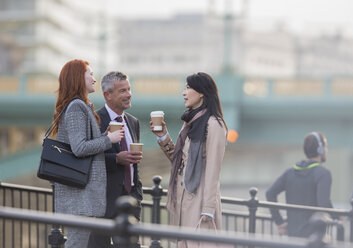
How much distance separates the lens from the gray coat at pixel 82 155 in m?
4.34

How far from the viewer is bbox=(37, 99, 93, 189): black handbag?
169 inches

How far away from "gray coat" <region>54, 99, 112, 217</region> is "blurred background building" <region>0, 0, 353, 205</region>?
15968mm

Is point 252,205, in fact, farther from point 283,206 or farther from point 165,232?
point 165,232

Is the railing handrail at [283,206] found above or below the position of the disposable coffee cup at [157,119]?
below

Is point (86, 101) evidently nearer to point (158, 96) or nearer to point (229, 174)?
point (158, 96)

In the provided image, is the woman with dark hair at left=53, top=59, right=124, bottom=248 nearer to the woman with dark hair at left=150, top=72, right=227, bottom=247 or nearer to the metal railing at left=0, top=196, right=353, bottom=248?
the woman with dark hair at left=150, top=72, right=227, bottom=247

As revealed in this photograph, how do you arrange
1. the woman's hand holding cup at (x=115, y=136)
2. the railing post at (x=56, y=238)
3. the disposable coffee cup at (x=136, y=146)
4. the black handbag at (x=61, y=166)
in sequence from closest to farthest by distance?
1. the black handbag at (x=61, y=166)
2. the woman's hand holding cup at (x=115, y=136)
3. the disposable coffee cup at (x=136, y=146)
4. the railing post at (x=56, y=238)

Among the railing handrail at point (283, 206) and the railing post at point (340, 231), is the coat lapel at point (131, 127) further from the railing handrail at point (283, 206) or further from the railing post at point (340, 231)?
the railing post at point (340, 231)

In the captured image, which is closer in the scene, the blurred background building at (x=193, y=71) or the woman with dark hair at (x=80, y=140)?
the woman with dark hair at (x=80, y=140)

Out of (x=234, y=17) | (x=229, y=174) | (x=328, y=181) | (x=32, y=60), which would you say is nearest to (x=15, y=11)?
(x=32, y=60)

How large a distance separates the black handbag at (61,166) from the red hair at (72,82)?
0.26 m

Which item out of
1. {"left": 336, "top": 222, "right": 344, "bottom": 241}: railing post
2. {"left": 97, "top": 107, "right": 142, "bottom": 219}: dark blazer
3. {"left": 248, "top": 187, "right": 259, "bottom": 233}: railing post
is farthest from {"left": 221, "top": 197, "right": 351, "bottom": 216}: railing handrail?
{"left": 97, "top": 107, "right": 142, "bottom": 219}: dark blazer

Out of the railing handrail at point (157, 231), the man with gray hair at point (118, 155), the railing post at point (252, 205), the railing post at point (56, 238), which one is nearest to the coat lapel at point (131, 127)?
the man with gray hair at point (118, 155)

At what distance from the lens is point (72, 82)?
447 centimetres
